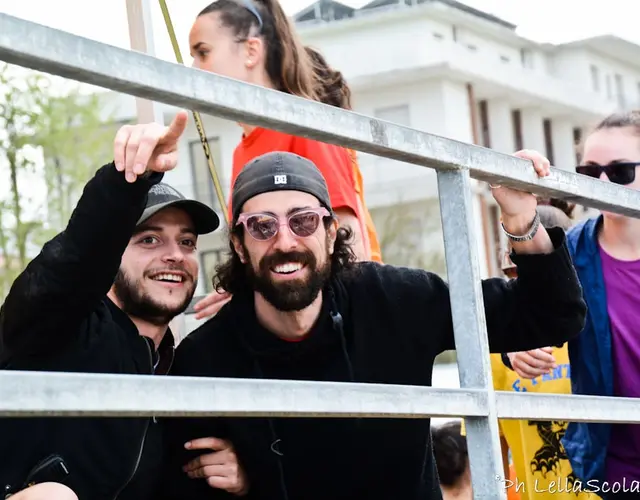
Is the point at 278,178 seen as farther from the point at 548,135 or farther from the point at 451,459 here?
the point at 548,135

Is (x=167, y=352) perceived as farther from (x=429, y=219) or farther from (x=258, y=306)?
(x=429, y=219)

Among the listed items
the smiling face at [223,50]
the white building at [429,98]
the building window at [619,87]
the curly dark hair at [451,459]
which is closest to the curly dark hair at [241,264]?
the smiling face at [223,50]

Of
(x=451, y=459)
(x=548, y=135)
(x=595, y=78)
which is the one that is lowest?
(x=451, y=459)

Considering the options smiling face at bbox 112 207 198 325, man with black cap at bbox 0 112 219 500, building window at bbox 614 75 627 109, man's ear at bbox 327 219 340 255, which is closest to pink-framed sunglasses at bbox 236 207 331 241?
man's ear at bbox 327 219 340 255

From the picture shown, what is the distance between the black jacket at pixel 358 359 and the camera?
3.13 m

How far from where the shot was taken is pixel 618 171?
3814mm

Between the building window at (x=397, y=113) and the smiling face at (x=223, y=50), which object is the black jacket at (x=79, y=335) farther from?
A: the building window at (x=397, y=113)

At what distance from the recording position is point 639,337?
360cm

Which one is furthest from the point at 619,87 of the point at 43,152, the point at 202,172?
the point at 43,152

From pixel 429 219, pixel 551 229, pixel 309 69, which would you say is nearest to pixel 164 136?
pixel 551 229

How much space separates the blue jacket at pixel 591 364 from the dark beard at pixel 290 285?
84cm

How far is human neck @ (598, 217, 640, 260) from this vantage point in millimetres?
3721

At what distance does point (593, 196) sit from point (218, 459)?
3.61 ft

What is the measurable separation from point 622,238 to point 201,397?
2.19m
